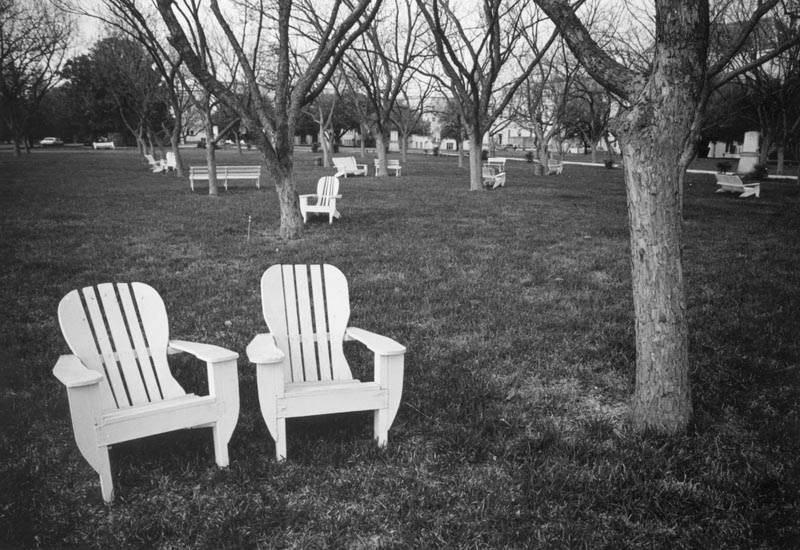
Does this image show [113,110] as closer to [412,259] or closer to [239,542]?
[412,259]

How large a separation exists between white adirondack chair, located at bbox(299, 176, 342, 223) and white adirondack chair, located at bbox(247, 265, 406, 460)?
23.0ft

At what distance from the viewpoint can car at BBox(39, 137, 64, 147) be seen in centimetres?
5750

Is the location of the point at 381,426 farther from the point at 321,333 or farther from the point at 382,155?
the point at 382,155

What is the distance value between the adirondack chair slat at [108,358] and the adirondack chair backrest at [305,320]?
88cm

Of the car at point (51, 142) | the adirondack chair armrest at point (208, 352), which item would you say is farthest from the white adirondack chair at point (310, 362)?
the car at point (51, 142)

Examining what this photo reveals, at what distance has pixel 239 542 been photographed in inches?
96.2

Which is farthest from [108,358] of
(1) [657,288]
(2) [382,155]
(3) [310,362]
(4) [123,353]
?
(2) [382,155]

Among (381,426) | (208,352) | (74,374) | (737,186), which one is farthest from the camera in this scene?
(737,186)

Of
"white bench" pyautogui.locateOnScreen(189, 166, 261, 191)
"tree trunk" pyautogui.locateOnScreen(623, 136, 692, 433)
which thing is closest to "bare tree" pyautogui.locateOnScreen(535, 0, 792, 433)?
"tree trunk" pyautogui.locateOnScreen(623, 136, 692, 433)

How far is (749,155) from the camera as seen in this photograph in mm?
27469

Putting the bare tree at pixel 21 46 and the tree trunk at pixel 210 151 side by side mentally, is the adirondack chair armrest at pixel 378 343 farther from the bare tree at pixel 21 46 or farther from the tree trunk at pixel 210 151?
the bare tree at pixel 21 46

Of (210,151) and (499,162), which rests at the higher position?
(499,162)

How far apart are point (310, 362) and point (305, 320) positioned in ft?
0.91

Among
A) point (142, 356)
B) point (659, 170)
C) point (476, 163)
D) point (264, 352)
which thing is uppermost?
point (476, 163)
